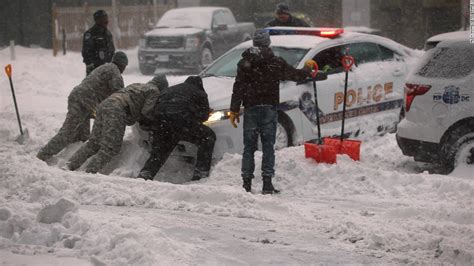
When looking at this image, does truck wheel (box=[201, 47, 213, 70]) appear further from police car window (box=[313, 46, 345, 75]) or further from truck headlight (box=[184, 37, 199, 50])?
police car window (box=[313, 46, 345, 75])

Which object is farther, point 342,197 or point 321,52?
point 321,52

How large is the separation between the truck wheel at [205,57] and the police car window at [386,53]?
9.95m

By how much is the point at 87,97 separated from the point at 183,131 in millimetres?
1827

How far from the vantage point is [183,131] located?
917 cm

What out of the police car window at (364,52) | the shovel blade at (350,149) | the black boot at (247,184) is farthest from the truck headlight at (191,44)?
the black boot at (247,184)

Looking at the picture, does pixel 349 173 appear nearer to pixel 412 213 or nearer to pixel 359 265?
pixel 412 213

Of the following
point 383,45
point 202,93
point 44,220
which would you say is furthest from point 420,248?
point 383,45

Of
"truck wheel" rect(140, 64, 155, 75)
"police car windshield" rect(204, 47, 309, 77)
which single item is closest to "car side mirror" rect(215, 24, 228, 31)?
"truck wheel" rect(140, 64, 155, 75)

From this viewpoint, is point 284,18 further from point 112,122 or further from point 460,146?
point 460,146

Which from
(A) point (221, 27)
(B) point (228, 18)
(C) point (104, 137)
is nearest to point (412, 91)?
(C) point (104, 137)

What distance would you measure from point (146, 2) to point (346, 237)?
2763 cm

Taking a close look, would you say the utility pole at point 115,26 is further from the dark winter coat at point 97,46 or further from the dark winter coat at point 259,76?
the dark winter coat at point 259,76

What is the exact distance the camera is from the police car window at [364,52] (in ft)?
36.3

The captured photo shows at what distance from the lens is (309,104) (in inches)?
399
